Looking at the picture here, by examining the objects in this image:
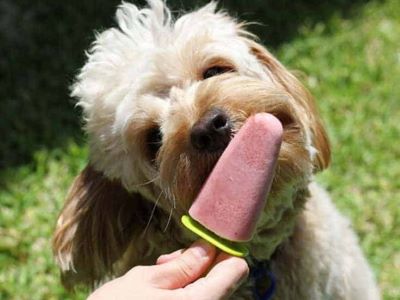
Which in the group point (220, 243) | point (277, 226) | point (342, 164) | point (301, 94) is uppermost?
point (220, 243)

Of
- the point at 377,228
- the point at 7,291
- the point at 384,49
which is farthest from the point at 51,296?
the point at 384,49

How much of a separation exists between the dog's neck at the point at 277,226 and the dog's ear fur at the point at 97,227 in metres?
0.39

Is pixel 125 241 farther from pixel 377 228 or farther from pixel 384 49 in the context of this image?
pixel 384 49

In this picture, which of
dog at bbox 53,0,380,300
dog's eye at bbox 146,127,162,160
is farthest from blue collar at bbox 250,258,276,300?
dog's eye at bbox 146,127,162,160

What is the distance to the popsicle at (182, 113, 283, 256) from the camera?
1857 millimetres

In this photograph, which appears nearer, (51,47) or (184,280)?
(184,280)

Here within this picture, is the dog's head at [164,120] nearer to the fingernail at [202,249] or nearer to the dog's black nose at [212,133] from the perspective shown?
the dog's black nose at [212,133]

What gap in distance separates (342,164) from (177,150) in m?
1.79

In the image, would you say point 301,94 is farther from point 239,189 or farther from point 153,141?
point 239,189

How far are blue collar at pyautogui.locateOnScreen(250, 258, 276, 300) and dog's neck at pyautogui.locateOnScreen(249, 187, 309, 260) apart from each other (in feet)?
0.11

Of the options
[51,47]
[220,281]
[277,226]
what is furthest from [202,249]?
[51,47]

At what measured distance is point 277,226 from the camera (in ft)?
8.12

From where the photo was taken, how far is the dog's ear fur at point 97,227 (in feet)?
8.52

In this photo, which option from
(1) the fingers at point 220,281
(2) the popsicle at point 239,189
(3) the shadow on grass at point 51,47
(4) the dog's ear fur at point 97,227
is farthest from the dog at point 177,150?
(3) the shadow on grass at point 51,47
